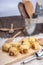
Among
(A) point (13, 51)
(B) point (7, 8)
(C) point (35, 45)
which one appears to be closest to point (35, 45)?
(C) point (35, 45)

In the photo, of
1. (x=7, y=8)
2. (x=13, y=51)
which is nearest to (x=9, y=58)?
(x=13, y=51)

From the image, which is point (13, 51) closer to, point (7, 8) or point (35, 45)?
point (35, 45)

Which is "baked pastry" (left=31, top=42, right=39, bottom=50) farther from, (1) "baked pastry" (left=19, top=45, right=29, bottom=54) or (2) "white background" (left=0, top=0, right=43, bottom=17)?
(2) "white background" (left=0, top=0, right=43, bottom=17)

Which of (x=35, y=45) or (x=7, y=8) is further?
(x=7, y=8)

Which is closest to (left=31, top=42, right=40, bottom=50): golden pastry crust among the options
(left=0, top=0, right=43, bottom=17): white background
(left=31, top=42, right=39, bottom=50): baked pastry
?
(left=31, top=42, right=39, bottom=50): baked pastry

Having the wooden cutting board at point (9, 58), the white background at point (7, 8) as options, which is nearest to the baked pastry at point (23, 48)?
the wooden cutting board at point (9, 58)

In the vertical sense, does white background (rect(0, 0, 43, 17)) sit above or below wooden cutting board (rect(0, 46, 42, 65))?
above

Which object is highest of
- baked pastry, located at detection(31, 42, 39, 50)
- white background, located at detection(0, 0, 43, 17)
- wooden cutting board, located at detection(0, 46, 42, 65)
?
white background, located at detection(0, 0, 43, 17)

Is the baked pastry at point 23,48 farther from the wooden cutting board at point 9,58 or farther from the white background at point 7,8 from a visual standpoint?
the white background at point 7,8

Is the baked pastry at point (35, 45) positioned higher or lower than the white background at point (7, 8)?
lower

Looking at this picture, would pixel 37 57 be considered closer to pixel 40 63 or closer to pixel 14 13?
pixel 40 63

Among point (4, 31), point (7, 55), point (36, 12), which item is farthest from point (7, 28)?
point (7, 55)
